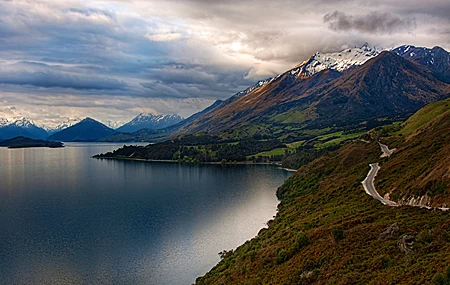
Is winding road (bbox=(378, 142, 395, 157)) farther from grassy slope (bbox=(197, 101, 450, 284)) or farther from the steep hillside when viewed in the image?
grassy slope (bbox=(197, 101, 450, 284))

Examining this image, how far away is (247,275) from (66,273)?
43451 mm

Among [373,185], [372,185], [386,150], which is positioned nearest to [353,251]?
[373,185]

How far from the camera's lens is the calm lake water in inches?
3137

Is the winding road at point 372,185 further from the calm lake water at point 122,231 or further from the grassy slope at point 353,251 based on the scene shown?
the calm lake water at point 122,231

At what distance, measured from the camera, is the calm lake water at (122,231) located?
7969 centimetres

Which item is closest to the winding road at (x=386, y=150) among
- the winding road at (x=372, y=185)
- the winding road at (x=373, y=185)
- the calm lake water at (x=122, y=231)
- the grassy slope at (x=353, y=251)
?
the winding road at (x=373, y=185)

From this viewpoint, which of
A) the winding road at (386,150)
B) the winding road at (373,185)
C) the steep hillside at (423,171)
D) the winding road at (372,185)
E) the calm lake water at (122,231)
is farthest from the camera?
the winding road at (386,150)

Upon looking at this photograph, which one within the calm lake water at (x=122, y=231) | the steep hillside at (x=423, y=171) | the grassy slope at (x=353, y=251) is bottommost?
the calm lake water at (x=122, y=231)

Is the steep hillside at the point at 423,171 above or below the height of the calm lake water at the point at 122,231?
above

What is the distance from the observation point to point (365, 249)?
4391 centimetres

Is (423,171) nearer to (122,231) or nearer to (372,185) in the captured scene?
(372,185)

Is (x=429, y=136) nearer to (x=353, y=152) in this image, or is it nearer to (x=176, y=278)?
(x=353, y=152)

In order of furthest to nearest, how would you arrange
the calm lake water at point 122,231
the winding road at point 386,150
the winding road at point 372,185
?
the winding road at point 386,150 → the calm lake water at point 122,231 → the winding road at point 372,185

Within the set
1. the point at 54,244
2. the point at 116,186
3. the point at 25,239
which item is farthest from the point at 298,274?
the point at 116,186
